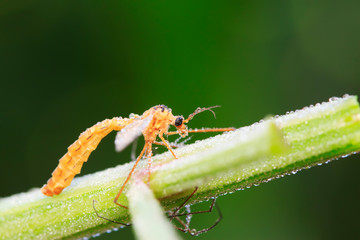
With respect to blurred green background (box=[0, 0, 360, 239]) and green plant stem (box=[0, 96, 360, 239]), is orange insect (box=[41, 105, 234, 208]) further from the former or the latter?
blurred green background (box=[0, 0, 360, 239])

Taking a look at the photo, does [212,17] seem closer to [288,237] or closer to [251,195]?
[251,195]

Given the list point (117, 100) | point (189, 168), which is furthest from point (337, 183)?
point (189, 168)

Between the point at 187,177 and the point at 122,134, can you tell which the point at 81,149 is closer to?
the point at 122,134

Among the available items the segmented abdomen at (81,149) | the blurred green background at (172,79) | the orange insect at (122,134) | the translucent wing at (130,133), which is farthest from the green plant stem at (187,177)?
the blurred green background at (172,79)

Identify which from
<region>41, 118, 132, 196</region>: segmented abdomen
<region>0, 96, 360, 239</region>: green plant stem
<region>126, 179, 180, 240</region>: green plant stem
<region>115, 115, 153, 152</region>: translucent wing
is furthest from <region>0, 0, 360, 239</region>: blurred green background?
<region>126, 179, 180, 240</region>: green plant stem

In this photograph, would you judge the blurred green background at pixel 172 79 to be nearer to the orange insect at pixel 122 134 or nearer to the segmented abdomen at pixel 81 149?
the orange insect at pixel 122 134

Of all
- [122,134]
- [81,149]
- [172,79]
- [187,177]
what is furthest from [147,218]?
[172,79]
